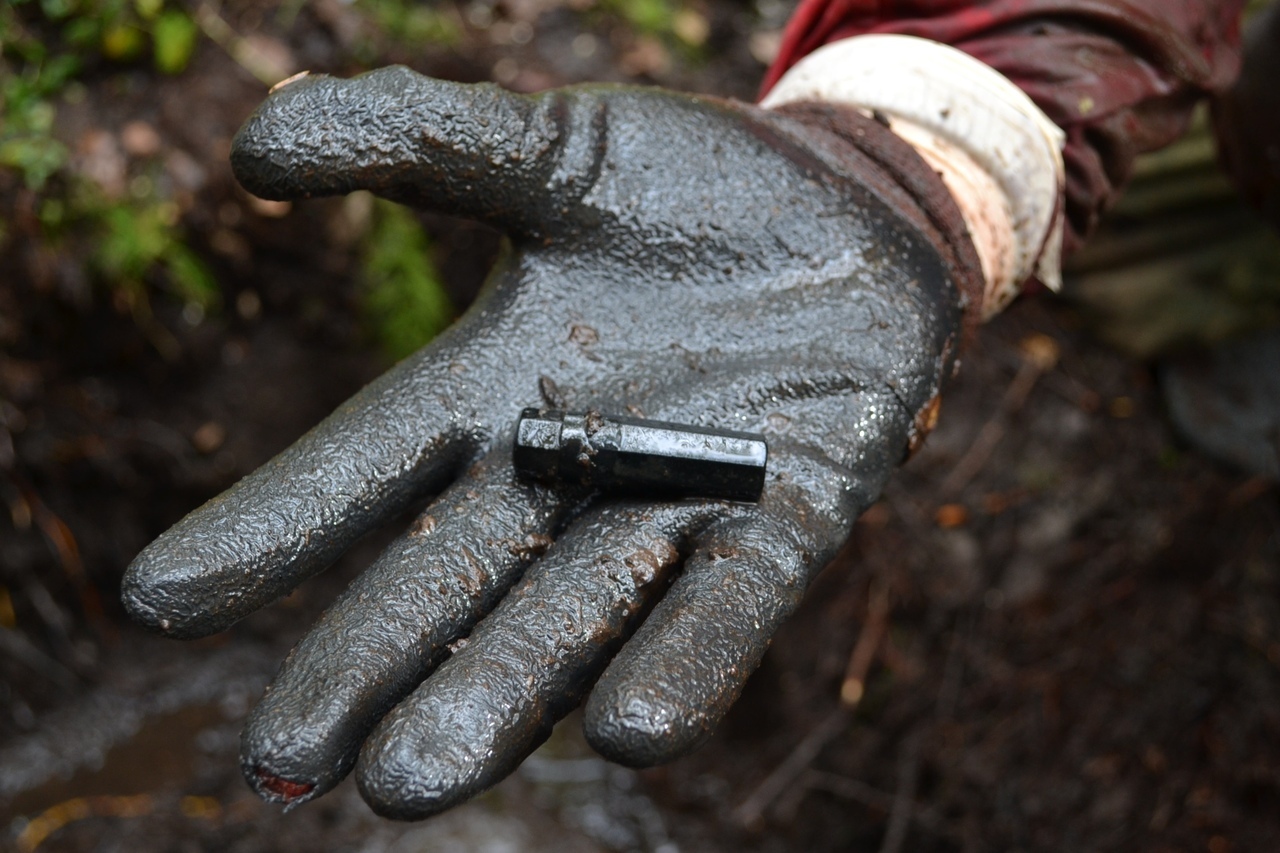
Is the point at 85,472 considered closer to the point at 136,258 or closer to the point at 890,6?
the point at 136,258

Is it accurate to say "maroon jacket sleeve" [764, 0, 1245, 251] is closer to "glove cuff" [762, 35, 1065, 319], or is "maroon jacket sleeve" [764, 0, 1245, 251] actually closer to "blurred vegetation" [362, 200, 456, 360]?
"glove cuff" [762, 35, 1065, 319]

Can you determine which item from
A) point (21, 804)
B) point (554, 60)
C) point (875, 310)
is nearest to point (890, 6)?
point (875, 310)

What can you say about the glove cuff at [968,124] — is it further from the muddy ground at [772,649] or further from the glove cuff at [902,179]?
the muddy ground at [772,649]

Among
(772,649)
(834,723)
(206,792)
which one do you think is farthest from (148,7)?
(834,723)

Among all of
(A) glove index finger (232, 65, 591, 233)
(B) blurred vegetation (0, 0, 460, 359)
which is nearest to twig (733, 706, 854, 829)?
(B) blurred vegetation (0, 0, 460, 359)

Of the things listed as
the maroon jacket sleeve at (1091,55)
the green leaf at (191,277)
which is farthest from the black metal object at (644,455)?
the green leaf at (191,277)
